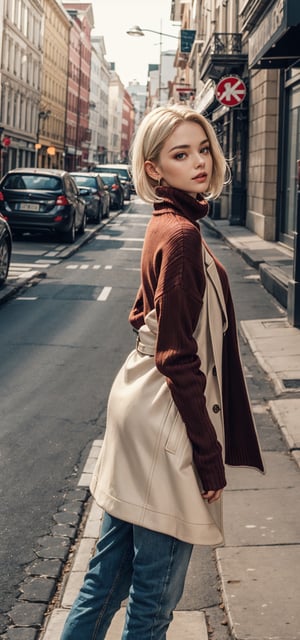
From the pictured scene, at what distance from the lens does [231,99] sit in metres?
24.1

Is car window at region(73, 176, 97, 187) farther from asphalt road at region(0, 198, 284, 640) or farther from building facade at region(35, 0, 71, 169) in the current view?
building facade at region(35, 0, 71, 169)

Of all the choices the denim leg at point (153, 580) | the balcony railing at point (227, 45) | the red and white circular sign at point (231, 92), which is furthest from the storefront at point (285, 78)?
the denim leg at point (153, 580)

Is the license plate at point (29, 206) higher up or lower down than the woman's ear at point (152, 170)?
higher up

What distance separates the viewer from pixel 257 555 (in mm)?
3945

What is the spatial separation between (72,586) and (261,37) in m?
14.7

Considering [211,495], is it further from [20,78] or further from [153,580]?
[20,78]

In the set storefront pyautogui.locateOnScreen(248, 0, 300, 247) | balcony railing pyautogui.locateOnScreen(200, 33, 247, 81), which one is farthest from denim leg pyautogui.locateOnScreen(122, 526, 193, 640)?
balcony railing pyautogui.locateOnScreen(200, 33, 247, 81)

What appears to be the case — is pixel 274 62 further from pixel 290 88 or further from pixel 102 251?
pixel 102 251

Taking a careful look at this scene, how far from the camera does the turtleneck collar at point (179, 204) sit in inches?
96.3

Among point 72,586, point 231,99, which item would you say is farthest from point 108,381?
point 231,99

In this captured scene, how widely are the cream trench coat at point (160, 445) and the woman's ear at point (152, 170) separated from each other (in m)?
0.31

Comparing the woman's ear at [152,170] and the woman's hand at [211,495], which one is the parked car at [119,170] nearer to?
the woman's ear at [152,170]

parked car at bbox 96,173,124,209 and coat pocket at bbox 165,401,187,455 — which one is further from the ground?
parked car at bbox 96,173,124,209

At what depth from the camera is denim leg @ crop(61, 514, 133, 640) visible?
2525 millimetres
